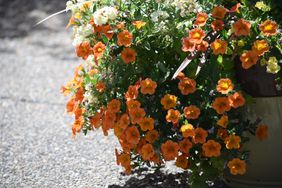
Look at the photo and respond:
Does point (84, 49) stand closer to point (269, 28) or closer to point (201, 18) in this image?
point (201, 18)

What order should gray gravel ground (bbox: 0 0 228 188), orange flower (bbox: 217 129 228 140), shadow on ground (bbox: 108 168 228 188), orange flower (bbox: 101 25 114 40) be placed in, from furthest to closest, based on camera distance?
gray gravel ground (bbox: 0 0 228 188) → shadow on ground (bbox: 108 168 228 188) → orange flower (bbox: 101 25 114 40) → orange flower (bbox: 217 129 228 140)

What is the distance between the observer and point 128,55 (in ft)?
8.45

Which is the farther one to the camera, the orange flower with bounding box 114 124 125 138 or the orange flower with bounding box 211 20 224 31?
the orange flower with bounding box 114 124 125 138

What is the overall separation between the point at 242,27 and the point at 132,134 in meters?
0.68

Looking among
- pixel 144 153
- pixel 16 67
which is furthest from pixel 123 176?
pixel 16 67

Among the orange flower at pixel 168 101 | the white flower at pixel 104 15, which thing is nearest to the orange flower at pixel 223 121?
the orange flower at pixel 168 101

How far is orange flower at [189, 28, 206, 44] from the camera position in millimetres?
2455

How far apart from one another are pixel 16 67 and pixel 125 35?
366 centimetres

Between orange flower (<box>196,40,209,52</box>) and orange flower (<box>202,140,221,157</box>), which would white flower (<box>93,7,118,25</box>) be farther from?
orange flower (<box>202,140,221,157</box>)

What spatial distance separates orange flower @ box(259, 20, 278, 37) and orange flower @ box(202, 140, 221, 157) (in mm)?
514

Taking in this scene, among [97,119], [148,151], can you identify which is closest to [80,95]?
[97,119]

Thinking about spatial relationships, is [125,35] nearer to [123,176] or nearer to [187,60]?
[187,60]

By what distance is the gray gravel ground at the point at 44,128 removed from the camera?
10.5 ft

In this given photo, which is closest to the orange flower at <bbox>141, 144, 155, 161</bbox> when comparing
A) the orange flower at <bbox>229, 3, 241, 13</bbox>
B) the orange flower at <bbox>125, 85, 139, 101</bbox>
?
the orange flower at <bbox>125, 85, 139, 101</bbox>
